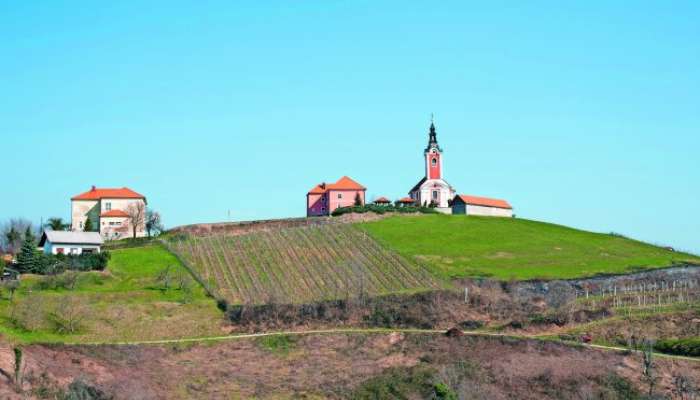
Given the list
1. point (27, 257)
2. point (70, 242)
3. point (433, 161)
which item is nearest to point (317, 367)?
point (27, 257)

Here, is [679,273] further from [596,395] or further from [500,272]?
[596,395]

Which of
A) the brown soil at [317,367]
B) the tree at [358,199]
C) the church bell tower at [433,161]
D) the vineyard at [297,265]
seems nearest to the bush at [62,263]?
the vineyard at [297,265]

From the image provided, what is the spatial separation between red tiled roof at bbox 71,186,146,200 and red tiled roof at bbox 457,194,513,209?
4415cm

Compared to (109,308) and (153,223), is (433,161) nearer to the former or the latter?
Result: (153,223)

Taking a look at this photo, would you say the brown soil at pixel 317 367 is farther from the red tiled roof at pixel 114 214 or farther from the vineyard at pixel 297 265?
the red tiled roof at pixel 114 214

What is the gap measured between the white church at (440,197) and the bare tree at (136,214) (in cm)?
3800

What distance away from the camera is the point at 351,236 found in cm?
10381

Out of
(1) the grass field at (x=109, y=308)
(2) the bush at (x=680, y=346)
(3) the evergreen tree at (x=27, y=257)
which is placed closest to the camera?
(2) the bush at (x=680, y=346)

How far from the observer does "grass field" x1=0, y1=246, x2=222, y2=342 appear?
6631 cm

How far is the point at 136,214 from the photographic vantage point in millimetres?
122875

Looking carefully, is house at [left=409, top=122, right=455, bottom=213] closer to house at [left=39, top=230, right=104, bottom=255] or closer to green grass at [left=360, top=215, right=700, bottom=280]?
green grass at [left=360, top=215, right=700, bottom=280]

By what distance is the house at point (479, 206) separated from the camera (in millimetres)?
125562

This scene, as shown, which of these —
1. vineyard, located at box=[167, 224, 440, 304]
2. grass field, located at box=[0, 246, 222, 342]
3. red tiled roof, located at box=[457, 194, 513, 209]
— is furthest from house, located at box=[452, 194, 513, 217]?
grass field, located at box=[0, 246, 222, 342]

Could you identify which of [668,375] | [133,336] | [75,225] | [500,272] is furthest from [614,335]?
[75,225]
